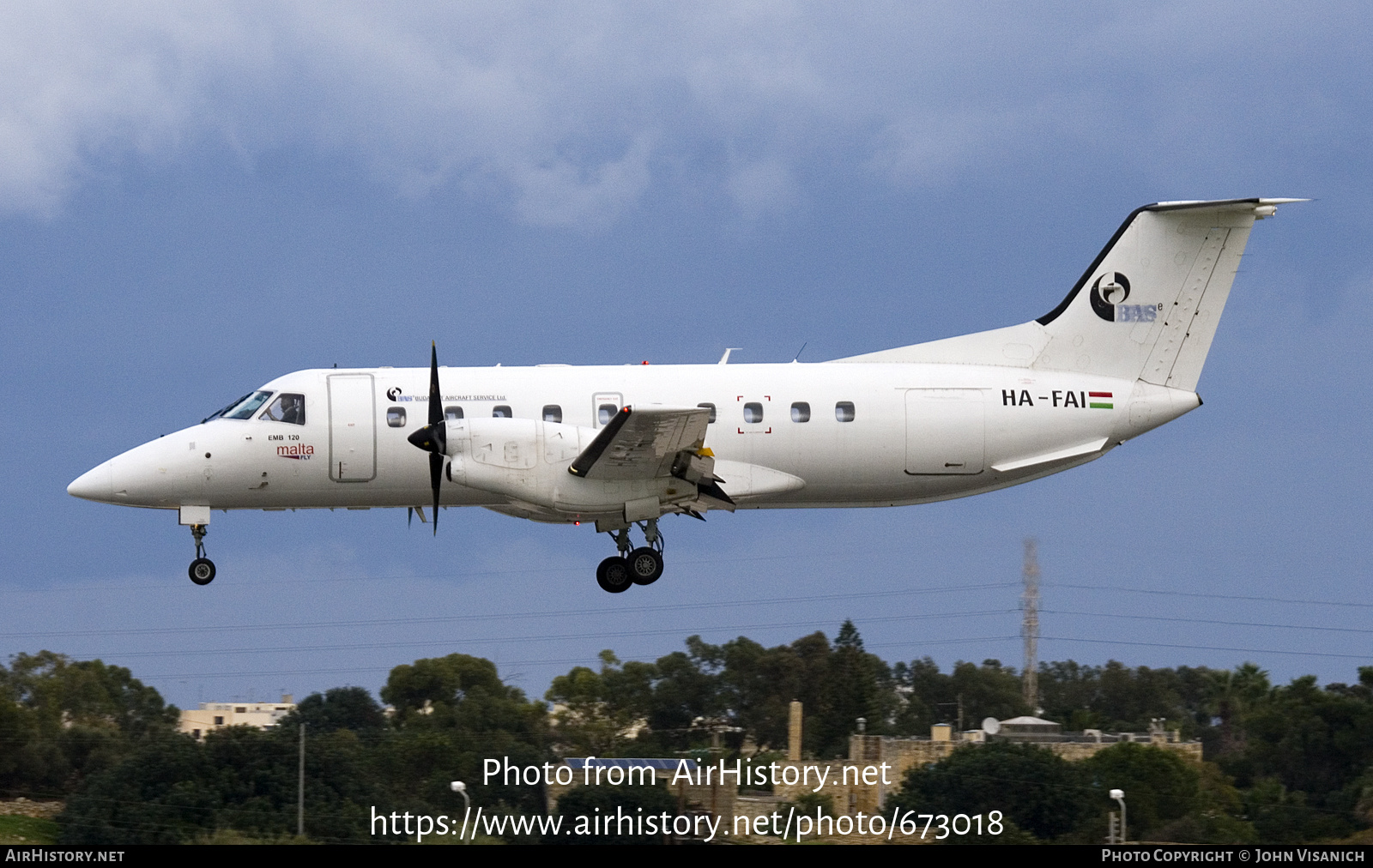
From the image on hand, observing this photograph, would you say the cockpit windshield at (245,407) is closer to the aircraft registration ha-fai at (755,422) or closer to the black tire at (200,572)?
the aircraft registration ha-fai at (755,422)

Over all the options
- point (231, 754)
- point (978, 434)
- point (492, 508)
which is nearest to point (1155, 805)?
point (978, 434)

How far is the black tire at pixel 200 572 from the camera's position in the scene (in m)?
22.2

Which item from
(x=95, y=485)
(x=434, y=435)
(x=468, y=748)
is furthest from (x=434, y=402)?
(x=468, y=748)

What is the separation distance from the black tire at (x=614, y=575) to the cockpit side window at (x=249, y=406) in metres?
5.33

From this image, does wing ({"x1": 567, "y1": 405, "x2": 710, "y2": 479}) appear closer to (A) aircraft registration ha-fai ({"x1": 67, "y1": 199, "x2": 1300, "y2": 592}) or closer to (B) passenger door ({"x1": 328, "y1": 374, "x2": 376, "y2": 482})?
(A) aircraft registration ha-fai ({"x1": 67, "y1": 199, "x2": 1300, "y2": 592})

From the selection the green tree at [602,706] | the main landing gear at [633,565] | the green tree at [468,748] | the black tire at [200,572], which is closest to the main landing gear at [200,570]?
the black tire at [200,572]

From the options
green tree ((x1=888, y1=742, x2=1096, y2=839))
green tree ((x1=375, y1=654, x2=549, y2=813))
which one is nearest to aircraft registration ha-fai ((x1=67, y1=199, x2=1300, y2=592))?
green tree ((x1=888, y1=742, x2=1096, y2=839))

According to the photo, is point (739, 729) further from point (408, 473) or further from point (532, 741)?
point (408, 473)

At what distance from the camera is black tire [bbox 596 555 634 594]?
21.2 m

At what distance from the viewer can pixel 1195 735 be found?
57719 mm

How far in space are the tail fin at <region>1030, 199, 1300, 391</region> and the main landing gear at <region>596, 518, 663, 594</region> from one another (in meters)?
6.19

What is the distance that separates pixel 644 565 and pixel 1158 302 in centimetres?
848

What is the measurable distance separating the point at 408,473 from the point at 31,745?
17608 mm

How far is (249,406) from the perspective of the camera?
21.6 m
